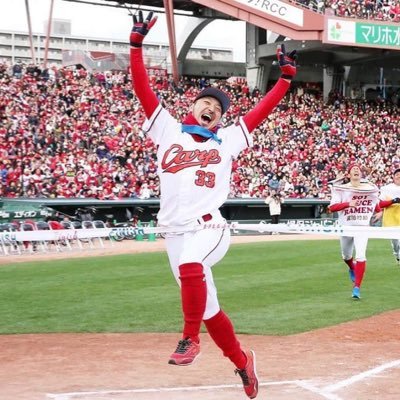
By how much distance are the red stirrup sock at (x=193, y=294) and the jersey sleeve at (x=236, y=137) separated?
3.05ft

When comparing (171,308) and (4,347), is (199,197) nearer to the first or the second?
(4,347)

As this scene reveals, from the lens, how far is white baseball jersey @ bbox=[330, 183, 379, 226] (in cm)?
1095

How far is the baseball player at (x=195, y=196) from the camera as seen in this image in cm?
496

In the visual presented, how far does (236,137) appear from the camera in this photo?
17.7ft

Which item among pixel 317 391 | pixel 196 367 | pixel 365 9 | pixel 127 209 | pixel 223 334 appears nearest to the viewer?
pixel 223 334

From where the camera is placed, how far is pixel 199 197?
200 inches

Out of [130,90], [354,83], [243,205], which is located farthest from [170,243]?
[354,83]

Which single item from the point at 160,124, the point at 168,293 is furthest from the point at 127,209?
the point at 160,124

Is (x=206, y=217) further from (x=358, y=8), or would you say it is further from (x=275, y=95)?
(x=358, y=8)

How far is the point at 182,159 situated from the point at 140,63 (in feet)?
→ 2.38

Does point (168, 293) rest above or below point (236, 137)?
below

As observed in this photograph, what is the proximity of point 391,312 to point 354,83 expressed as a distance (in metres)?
33.0

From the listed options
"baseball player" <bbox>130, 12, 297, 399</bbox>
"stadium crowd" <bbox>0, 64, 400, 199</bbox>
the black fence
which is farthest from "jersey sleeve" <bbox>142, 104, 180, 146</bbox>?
"stadium crowd" <bbox>0, 64, 400, 199</bbox>

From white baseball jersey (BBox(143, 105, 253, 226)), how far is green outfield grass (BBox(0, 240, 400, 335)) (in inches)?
153
